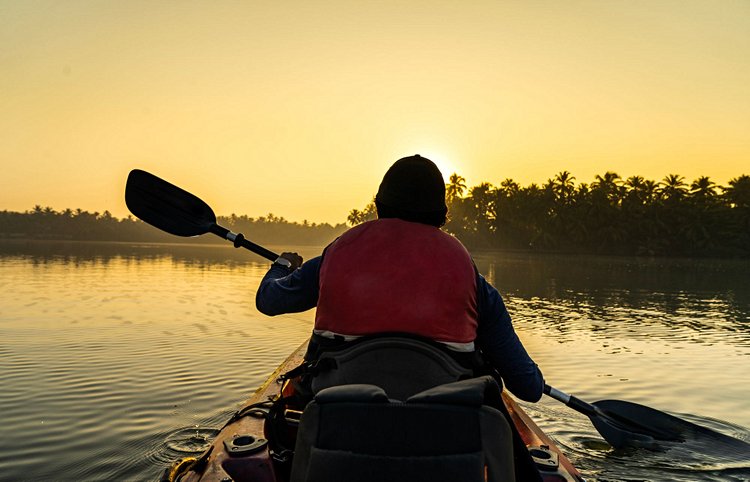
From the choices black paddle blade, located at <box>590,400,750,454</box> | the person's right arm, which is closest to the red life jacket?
the person's right arm

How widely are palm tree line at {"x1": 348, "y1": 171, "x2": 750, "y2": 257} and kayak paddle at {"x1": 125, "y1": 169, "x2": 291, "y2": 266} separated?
7292cm

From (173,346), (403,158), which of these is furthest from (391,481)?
(173,346)

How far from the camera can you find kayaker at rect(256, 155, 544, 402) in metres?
2.05

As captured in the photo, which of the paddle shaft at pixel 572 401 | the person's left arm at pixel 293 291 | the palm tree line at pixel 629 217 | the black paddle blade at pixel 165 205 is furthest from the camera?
the palm tree line at pixel 629 217

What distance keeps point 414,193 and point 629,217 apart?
75.6 meters

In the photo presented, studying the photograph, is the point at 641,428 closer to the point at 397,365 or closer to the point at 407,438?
the point at 397,365

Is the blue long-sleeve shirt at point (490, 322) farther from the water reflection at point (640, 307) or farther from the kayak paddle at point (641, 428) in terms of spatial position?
the water reflection at point (640, 307)

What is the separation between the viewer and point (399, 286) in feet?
6.70

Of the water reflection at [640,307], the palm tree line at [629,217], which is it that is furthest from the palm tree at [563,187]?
the water reflection at [640,307]

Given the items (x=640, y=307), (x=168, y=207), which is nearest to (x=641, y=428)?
(x=168, y=207)

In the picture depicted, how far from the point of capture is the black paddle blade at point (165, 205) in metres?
4.38

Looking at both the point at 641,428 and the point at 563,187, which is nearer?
the point at 641,428

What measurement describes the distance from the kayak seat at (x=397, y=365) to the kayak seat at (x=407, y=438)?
377mm

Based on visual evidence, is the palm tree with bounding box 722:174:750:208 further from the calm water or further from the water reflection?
the calm water
